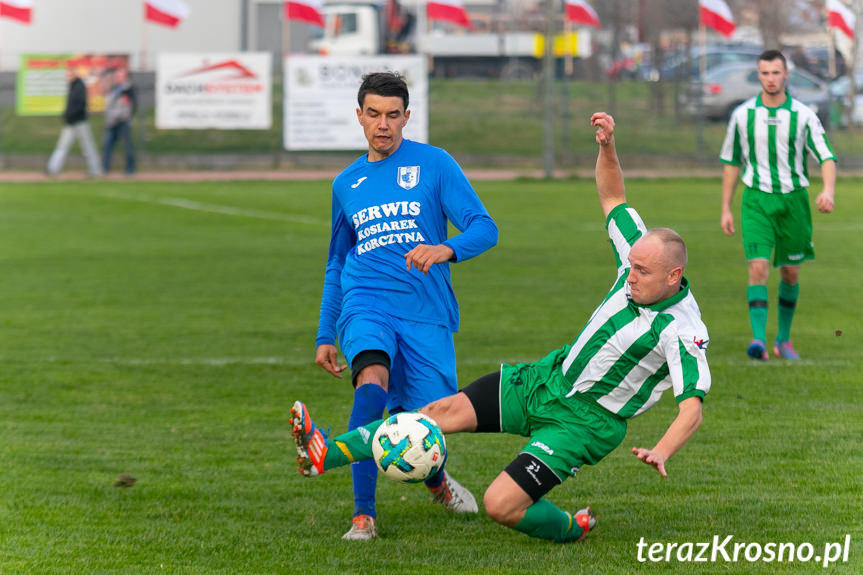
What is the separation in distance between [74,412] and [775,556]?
4.28 meters

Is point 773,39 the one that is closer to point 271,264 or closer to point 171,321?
point 271,264

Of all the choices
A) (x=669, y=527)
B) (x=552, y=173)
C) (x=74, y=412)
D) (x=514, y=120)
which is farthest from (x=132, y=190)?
(x=669, y=527)

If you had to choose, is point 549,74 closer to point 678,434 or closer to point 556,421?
point 556,421

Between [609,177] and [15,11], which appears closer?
[609,177]

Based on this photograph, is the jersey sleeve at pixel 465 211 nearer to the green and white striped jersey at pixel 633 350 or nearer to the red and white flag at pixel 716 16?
the green and white striped jersey at pixel 633 350

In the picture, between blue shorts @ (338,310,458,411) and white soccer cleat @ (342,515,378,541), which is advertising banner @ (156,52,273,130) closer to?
blue shorts @ (338,310,458,411)

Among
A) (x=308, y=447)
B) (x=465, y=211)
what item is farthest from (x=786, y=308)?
(x=308, y=447)

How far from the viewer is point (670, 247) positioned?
14.1 ft

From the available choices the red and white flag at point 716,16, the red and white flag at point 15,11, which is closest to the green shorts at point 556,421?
the red and white flag at point 716,16

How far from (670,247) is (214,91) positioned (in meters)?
23.3

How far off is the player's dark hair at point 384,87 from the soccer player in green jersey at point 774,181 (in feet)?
13.4

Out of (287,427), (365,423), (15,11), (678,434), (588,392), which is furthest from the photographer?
(15,11)

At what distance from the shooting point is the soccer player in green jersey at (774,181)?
851 cm

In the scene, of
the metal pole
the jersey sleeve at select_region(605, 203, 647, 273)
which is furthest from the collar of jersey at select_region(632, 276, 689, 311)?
the metal pole
